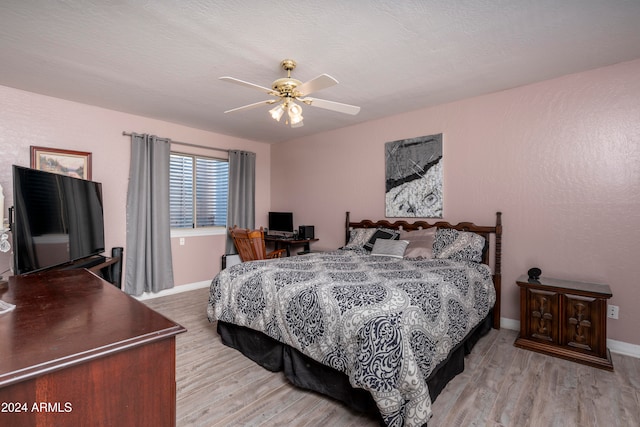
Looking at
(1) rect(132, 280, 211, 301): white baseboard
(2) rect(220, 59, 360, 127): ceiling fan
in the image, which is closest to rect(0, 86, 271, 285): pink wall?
(1) rect(132, 280, 211, 301): white baseboard

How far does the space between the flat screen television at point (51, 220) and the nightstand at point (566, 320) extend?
12.3 ft

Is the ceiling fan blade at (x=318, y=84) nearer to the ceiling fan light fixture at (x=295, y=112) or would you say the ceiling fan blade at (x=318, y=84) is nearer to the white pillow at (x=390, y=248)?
the ceiling fan light fixture at (x=295, y=112)

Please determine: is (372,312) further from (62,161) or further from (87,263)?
(62,161)

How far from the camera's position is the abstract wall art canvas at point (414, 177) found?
3629 millimetres

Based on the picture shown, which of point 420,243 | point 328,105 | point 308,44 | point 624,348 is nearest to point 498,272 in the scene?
point 420,243

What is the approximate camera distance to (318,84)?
2082 millimetres

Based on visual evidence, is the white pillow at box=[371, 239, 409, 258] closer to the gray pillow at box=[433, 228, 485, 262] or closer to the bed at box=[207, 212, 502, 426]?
the bed at box=[207, 212, 502, 426]

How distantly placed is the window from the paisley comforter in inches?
89.9

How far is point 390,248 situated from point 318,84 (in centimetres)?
200

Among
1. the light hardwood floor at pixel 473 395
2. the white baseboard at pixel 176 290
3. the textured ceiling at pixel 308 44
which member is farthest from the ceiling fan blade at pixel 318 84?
the white baseboard at pixel 176 290

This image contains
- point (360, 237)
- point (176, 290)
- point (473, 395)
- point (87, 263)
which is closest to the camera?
point (473, 395)

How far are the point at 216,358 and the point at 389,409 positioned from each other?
1.57 metres

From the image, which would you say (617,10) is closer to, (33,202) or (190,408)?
(190,408)

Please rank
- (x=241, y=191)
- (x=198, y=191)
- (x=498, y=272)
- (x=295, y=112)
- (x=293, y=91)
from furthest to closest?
(x=241, y=191)
(x=198, y=191)
(x=498, y=272)
(x=295, y=112)
(x=293, y=91)
